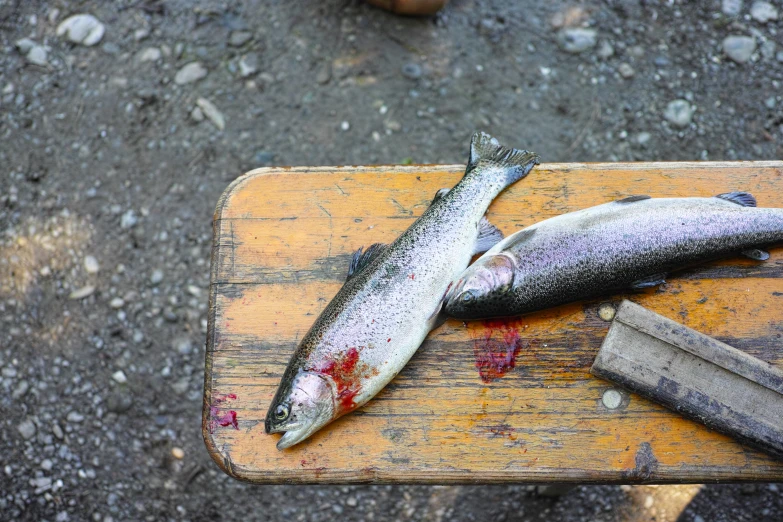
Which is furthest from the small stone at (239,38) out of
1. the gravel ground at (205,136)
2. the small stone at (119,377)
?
the small stone at (119,377)

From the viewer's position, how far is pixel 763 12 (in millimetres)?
4391

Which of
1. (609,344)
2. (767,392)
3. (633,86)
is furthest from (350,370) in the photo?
(633,86)

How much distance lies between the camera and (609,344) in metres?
2.34

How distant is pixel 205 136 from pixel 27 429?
215cm

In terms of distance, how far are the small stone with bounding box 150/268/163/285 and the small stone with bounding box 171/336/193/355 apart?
1.32ft

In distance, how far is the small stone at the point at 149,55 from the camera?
14.3 ft

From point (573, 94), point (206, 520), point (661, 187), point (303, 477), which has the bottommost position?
point (206, 520)

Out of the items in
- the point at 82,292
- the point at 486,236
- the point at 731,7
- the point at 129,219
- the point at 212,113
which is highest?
the point at 731,7

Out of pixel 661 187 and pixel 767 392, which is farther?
pixel 661 187

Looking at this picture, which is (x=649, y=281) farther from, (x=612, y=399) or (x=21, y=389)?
(x=21, y=389)

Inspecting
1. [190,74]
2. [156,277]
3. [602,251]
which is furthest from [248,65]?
[602,251]

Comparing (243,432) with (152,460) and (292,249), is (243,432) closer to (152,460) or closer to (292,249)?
(292,249)

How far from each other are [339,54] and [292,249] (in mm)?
2304

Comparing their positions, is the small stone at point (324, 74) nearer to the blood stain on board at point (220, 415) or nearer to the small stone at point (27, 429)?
the blood stain on board at point (220, 415)
